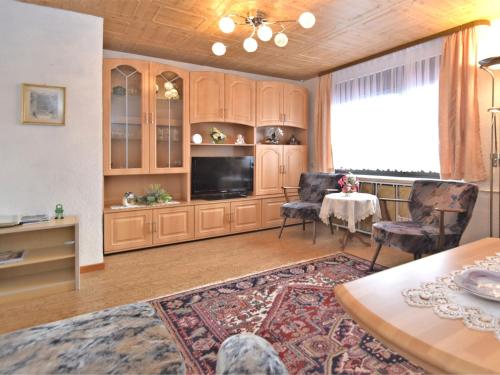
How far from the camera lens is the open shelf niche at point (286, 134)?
5.14 meters

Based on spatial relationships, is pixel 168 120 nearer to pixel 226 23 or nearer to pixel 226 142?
pixel 226 142

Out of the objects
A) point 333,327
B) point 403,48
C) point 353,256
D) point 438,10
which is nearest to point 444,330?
point 333,327

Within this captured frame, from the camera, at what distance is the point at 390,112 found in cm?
404

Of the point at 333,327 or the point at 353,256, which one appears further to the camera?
the point at 353,256

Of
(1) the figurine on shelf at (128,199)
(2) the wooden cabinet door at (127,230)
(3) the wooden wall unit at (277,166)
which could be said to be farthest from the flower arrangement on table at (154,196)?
(3) the wooden wall unit at (277,166)

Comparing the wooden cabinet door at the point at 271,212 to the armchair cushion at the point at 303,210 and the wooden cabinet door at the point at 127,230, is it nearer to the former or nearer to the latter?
the armchair cushion at the point at 303,210

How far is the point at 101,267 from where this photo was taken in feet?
10.4

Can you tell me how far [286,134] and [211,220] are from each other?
2.12 m

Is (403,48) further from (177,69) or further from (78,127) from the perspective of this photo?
(78,127)

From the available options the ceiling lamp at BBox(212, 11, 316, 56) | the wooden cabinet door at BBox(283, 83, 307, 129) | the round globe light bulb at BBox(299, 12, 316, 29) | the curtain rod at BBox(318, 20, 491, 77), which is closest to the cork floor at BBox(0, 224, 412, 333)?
the wooden cabinet door at BBox(283, 83, 307, 129)

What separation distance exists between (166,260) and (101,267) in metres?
0.65

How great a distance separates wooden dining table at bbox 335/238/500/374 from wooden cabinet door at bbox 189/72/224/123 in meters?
3.53

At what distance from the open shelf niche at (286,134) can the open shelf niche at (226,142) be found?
0.27 metres

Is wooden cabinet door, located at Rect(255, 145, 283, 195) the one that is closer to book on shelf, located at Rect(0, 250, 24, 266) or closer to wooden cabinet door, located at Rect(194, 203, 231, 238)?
wooden cabinet door, located at Rect(194, 203, 231, 238)
